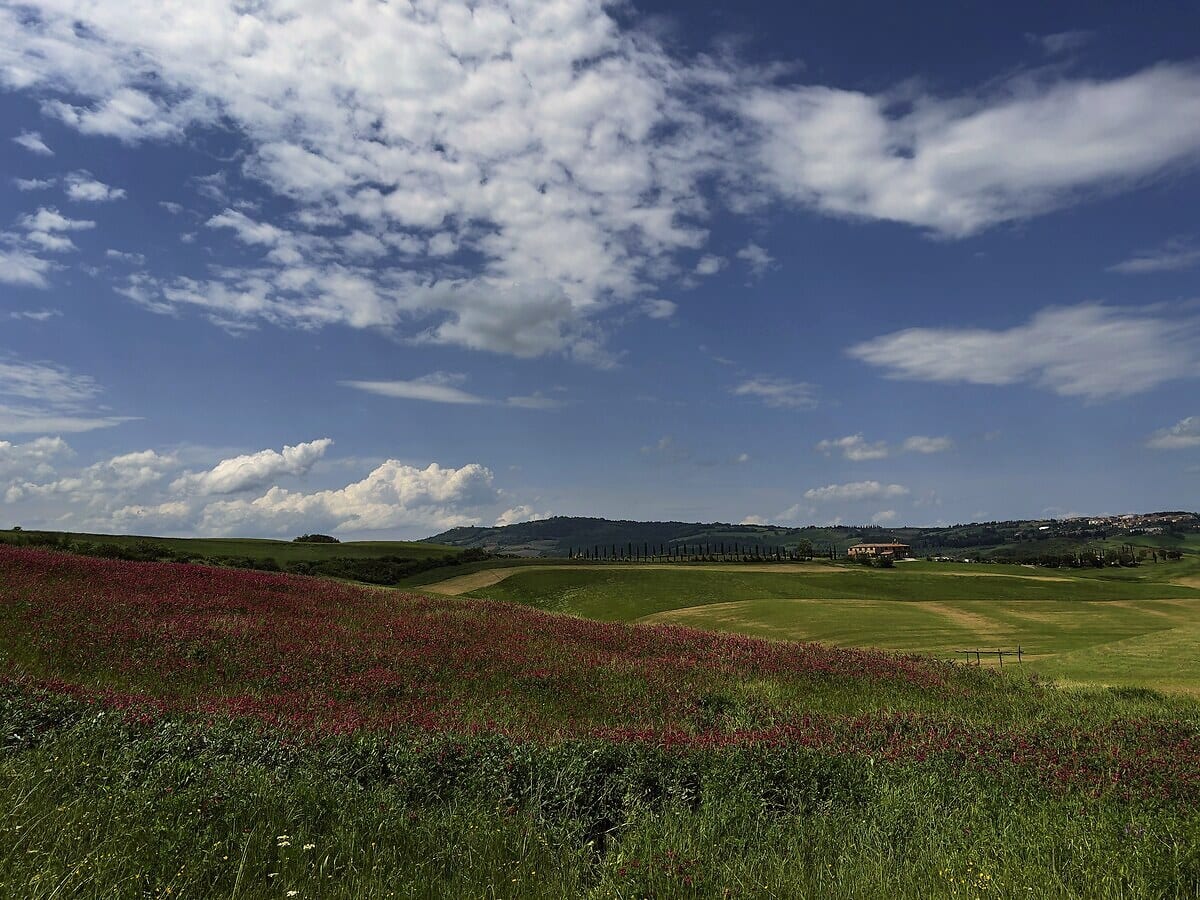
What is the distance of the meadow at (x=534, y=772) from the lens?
20.2 feet

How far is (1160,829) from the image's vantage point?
25.5ft

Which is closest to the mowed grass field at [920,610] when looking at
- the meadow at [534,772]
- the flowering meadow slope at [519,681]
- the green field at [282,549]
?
the flowering meadow slope at [519,681]

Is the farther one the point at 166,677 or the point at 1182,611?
the point at 1182,611

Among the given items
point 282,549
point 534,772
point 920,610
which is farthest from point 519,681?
point 282,549

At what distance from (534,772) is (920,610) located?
60702 mm

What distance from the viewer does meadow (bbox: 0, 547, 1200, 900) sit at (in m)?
6.16

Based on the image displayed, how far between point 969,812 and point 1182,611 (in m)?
75.3

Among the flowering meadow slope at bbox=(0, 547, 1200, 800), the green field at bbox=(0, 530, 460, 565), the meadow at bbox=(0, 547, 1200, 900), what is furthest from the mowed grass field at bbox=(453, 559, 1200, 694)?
the green field at bbox=(0, 530, 460, 565)

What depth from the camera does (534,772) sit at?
33.1ft

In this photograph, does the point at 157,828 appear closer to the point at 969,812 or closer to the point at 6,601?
the point at 969,812

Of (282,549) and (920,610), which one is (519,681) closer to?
(920,610)

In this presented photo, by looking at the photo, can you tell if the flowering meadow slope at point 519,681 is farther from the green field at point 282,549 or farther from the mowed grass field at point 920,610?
the green field at point 282,549

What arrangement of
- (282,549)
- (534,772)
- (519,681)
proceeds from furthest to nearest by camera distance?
(282,549) < (519,681) < (534,772)

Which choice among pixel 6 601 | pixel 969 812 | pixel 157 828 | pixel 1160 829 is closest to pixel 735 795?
pixel 969 812
